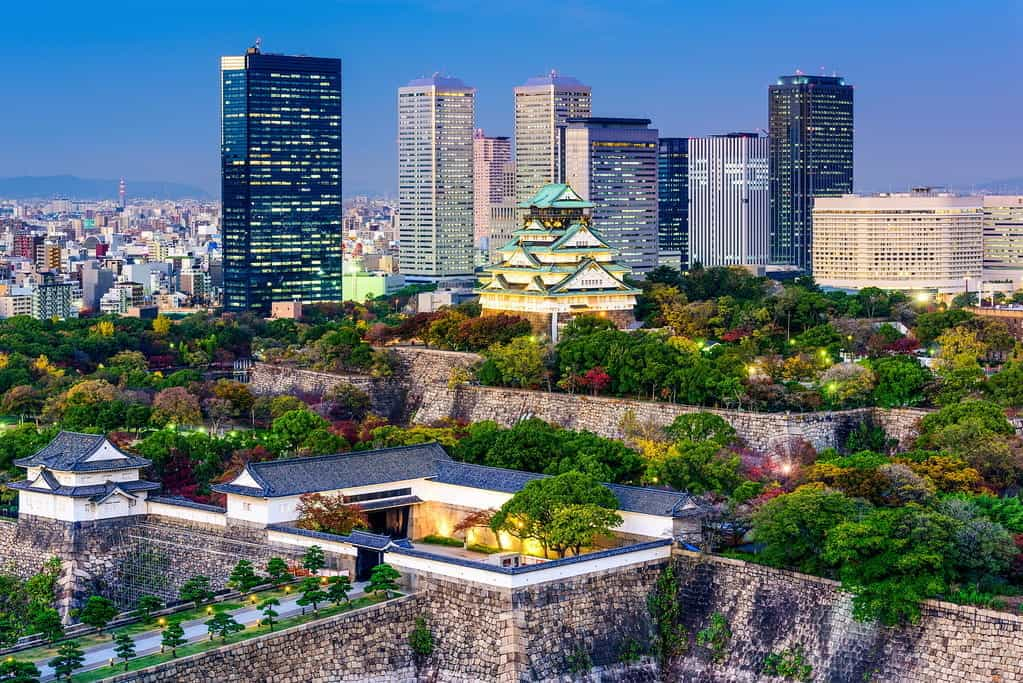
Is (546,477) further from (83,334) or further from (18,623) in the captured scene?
(83,334)

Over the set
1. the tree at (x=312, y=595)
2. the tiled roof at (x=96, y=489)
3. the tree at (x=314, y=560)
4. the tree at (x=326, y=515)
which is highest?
the tiled roof at (x=96, y=489)

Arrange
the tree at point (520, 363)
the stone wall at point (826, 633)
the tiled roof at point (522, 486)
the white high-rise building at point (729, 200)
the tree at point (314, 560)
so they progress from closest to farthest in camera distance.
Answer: the stone wall at point (826, 633)
the tree at point (314, 560)
the tiled roof at point (522, 486)
the tree at point (520, 363)
the white high-rise building at point (729, 200)

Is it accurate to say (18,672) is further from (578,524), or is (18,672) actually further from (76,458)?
(76,458)

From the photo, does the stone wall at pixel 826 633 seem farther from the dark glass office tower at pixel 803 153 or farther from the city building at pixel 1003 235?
the dark glass office tower at pixel 803 153

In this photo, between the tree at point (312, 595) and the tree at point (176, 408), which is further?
the tree at point (176, 408)

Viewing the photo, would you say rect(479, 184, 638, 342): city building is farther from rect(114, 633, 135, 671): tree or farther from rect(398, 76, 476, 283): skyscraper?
rect(398, 76, 476, 283): skyscraper

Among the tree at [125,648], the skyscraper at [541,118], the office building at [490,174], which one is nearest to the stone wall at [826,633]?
the tree at [125,648]
